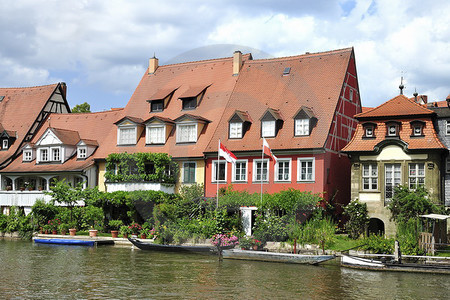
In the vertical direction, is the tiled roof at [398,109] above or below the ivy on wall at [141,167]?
above

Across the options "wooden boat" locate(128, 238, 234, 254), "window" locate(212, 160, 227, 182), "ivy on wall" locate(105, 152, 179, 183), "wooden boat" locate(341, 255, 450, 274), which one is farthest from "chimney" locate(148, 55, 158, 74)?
"wooden boat" locate(341, 255, 450, 274)

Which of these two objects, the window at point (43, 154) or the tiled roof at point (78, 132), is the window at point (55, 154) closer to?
the tiled roof at point (78, 132)

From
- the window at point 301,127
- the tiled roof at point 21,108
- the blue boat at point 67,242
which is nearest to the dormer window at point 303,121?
the window at point 301,127

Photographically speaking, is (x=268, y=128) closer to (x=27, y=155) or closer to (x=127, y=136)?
(x=127, y=136)

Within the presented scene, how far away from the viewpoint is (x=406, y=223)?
35.9m

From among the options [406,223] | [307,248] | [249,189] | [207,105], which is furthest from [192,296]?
[207,105]

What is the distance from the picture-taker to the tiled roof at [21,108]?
59084mm

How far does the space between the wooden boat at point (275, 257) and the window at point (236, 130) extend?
13556 mm

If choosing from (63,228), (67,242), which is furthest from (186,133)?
(67,242)

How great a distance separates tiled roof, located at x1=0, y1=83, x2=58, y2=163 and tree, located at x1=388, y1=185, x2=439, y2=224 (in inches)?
1454

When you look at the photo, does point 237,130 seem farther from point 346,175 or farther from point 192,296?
point 192,296

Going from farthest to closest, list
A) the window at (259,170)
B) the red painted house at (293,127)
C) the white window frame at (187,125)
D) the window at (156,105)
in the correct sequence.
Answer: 1. the window at (156,105)
2. the white window frame at (187,125)
3. the window at (259,170)
4. the red painted house at (293,127)

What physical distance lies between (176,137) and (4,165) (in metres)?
18.7

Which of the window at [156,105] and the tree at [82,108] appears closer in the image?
the window at [156,105]
